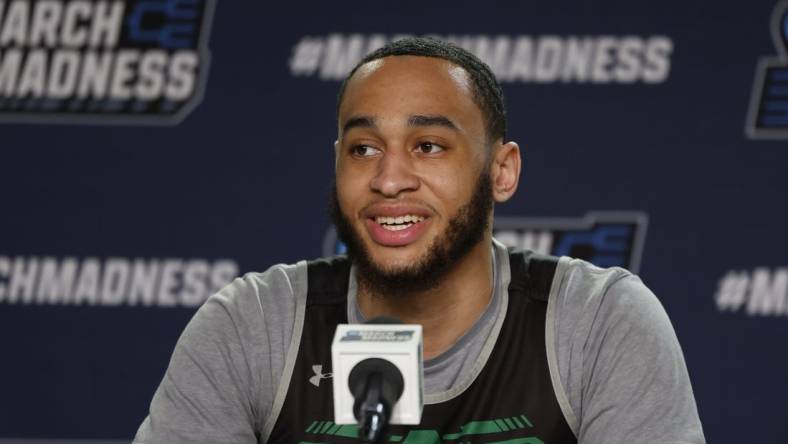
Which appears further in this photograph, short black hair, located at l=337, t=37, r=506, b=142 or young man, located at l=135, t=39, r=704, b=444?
short black hair, located at l=337, t=37, r=506, b=142

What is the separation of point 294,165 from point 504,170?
147 centimetres

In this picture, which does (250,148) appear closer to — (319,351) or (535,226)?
(535,226)

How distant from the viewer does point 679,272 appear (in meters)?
3.08

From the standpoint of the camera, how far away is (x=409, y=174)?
1626 millimetres

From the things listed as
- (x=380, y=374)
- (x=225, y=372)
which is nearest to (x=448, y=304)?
(x=225, y=372)

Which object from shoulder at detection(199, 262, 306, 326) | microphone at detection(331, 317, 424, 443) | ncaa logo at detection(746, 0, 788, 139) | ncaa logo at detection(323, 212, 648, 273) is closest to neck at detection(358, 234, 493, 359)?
shoulder at detection(199, 262, 306, 326)

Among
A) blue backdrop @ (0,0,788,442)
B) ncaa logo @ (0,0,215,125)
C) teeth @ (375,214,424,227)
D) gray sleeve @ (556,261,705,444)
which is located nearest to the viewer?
gray sleeve @ (556,261,705,444)

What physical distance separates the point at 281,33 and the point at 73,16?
614mm

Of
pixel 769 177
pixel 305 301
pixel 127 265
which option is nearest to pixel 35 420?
pixel 127 265

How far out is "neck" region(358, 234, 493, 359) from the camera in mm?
1733

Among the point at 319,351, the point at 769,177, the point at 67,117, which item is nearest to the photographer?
the point at 319,351

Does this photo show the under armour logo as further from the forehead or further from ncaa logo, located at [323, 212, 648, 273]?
ncaa logo, located at [323, 212, 648, 273]

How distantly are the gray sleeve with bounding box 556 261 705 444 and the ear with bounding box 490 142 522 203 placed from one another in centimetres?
19

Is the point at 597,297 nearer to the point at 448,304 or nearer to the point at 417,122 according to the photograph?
the point at 448,304
